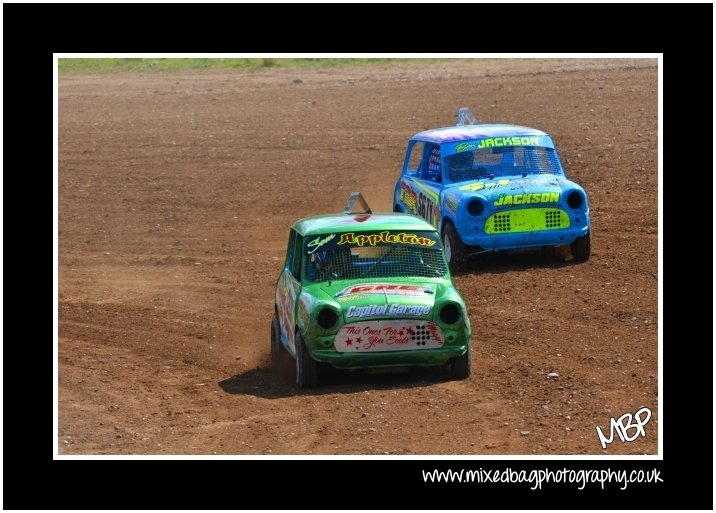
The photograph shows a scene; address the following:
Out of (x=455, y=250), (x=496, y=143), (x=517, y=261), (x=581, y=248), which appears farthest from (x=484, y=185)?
(x=581, y=248)

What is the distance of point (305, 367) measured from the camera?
37.4 ft

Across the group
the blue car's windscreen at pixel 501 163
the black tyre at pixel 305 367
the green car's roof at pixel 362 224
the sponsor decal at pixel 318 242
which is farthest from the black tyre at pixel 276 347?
the blue car's windscreen at pixel 501 163

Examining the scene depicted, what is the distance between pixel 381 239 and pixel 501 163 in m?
5.13

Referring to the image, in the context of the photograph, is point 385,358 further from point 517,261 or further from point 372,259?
point 517,261

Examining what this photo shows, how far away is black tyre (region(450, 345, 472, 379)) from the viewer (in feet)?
37.6

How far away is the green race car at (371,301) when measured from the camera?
11227mm

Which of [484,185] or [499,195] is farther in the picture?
[484,185]

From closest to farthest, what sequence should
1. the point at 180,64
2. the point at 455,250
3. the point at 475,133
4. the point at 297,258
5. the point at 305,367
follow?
the point at 305,367 → the point at 297,258 → the point at 455,250 → the point at 475,133 → the point at 180,64

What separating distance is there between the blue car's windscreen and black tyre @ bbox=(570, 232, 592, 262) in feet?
3.14

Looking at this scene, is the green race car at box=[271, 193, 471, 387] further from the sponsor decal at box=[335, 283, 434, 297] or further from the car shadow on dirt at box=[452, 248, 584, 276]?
the car shadow on dirt at box=[452, 248, 584, 276]

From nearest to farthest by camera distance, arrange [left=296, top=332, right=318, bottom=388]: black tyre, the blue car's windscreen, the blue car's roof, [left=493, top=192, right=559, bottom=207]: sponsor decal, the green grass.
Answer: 1. [left=296, top=332, right=318, bottom=388]: black tyre
2. [left=493, top=192, right=559, bottom=207]: sponsor decal
3. the blue car's windscreen
4. the blue car's roof
5. the green grass

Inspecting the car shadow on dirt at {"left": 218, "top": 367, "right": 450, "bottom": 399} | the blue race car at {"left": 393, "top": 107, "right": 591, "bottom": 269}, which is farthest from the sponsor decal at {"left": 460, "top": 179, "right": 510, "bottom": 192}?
the car shadow on dirt at {"left": 218, "top": 367, "right": 450, "bottom": 399}

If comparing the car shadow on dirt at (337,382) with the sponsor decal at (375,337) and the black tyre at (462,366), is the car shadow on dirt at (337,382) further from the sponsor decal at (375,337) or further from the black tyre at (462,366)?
the sponsor decal at (375,337)

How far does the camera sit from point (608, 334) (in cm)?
1304
